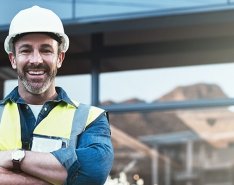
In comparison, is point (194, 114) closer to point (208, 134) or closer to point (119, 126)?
point (208, 134)

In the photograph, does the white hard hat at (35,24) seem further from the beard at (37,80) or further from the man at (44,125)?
the beard at (37,80)

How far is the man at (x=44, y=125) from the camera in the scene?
2027 mm

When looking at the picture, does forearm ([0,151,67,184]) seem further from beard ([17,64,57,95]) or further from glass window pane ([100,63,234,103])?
glass window pane ([100,63,234,103])

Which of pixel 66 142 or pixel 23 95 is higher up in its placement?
pixel 23 95

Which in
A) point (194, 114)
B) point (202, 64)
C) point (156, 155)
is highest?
point (202, 64)

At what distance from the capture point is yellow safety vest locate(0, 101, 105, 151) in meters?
2.09

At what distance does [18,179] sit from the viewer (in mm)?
2014

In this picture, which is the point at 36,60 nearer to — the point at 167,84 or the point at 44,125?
the point at 44,125

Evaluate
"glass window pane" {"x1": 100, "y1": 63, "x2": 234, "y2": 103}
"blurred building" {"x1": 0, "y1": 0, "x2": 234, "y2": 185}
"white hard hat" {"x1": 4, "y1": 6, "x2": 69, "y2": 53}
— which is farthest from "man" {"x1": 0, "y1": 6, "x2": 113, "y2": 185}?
"glass window pane" {"x1": 100, "y1": 63, "x2": 234, "y2": 103}

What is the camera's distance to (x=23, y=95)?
215 centimetres

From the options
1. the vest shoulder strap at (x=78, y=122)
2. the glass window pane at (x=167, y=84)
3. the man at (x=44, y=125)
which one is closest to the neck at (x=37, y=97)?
the man at (x=44, y=125)

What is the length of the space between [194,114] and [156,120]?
1.54ft

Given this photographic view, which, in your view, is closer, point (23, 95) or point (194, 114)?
point (23, 95)

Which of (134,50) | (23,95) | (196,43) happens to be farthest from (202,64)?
(23,95)
